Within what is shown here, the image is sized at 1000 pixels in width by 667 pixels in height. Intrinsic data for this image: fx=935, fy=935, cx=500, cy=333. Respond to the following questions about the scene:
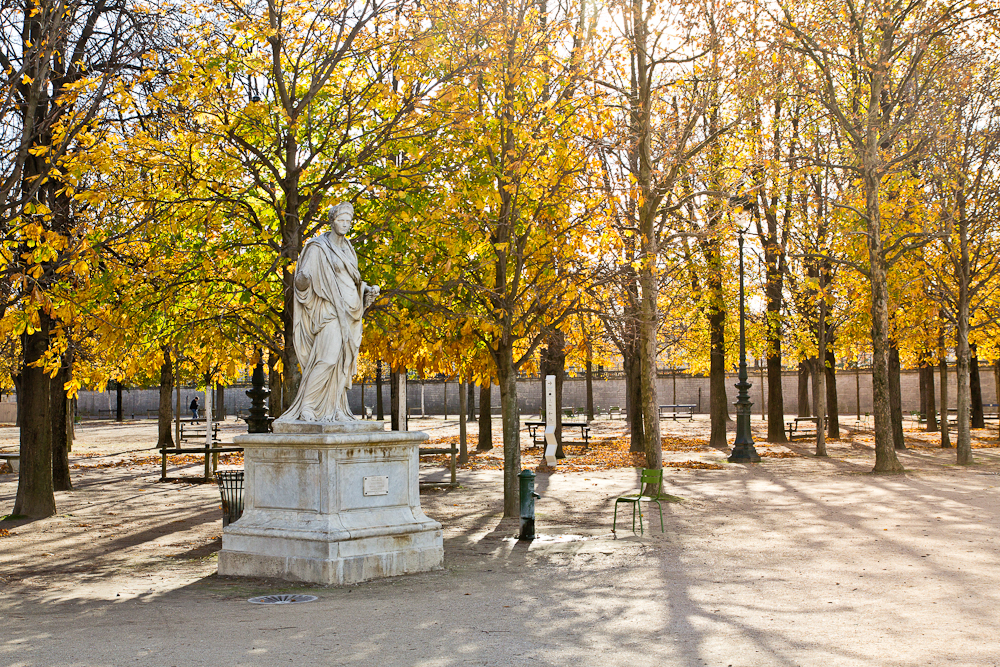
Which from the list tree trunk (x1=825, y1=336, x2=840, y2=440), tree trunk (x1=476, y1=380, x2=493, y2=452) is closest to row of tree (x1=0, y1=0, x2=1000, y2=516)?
tree trunk (x1=476, y1=380, x2=493, y2=452)

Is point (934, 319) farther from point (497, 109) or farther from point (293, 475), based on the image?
point (293, 475)

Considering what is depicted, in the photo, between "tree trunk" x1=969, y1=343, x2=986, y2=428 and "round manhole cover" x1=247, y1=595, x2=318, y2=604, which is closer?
"round manhole cover" x1=247, y1=595, x2=318, y2=604

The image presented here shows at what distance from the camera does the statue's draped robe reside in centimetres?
947

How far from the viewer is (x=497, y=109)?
13500mm

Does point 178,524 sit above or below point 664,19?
below

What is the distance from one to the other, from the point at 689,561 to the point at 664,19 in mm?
10650

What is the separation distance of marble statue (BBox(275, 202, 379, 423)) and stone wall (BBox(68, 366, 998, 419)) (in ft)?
126

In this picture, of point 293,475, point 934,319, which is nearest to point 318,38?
point 293,475

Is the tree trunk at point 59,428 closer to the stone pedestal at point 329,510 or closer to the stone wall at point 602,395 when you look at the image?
the stone pedestal at point 329,510

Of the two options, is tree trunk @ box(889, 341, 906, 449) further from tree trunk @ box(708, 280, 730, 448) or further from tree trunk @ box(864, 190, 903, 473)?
tree trunk @ box(864, 190, 903, 473)

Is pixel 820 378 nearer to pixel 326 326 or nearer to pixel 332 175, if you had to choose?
pixel 332 175

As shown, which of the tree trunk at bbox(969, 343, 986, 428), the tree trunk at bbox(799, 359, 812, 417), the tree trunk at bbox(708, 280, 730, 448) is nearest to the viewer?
the tree trunk at bbox(708, 280, 730, 448)

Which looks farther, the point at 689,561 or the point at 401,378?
the point at 401,378

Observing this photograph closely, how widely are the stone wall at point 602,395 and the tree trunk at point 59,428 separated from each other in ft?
102
